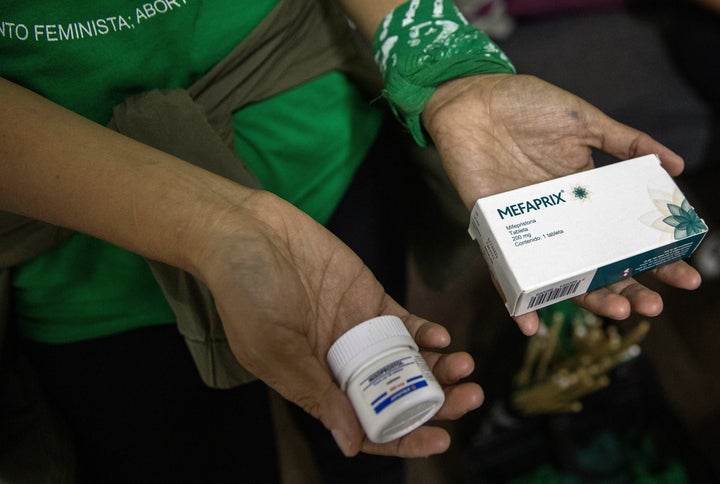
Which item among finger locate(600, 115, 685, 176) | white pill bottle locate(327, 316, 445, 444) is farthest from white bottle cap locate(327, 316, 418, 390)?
finger locate(600, 115, 685, 176)

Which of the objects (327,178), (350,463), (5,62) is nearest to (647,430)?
(350,463)

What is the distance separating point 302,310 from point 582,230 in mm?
334

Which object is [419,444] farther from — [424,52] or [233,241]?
[424,52]

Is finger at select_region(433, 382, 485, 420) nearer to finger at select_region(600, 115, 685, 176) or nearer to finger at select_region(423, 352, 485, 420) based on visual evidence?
finger at select_region(423, 352, 485, 420)

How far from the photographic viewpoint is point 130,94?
673 millimetres

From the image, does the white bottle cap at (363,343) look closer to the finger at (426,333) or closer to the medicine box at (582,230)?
the finger at (426,333)

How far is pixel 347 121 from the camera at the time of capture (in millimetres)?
793

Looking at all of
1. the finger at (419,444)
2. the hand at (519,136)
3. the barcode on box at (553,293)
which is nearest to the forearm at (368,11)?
the hand at (519,136)

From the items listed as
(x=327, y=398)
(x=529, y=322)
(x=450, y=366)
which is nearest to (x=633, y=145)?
(x=529, y=322)

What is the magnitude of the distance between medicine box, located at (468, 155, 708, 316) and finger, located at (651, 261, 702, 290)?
0.04ft

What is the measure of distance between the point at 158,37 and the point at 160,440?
19.8 inches

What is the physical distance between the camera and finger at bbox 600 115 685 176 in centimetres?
71

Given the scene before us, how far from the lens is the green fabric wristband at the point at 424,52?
721 mm

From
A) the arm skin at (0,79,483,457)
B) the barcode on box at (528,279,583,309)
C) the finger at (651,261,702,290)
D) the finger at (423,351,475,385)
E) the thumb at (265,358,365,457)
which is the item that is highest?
the arm skin at (0,79,483,457)
